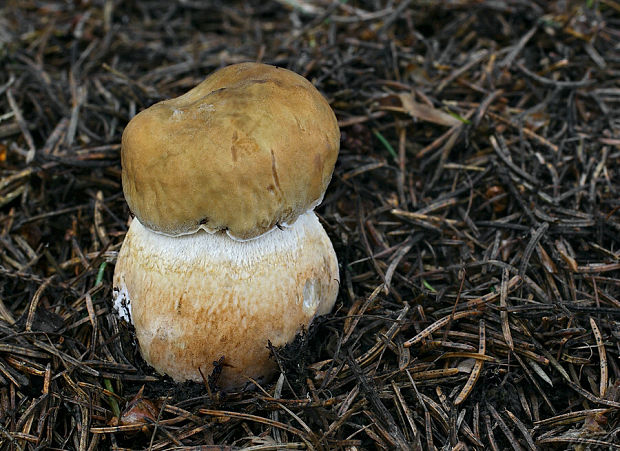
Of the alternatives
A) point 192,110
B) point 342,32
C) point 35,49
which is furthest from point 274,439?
point 35,49

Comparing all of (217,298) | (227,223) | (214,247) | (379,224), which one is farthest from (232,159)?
(379,224)

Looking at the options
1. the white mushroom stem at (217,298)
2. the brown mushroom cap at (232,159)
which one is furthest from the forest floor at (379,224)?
the brown mushroom cap at (232,159)

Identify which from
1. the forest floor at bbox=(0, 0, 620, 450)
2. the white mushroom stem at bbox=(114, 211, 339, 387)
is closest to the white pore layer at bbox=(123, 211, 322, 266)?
the white mushroom stem at bbox=(114, 211, 339, 387)

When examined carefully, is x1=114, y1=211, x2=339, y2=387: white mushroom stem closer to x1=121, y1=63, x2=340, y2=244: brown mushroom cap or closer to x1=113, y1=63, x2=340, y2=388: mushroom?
x1=113, y1=63, x2=340, y2=388: mushroom

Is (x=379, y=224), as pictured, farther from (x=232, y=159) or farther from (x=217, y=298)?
(x=232, y=159)

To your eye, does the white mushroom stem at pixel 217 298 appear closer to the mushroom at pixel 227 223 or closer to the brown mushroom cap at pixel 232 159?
the mushroom at pixel 227 223
